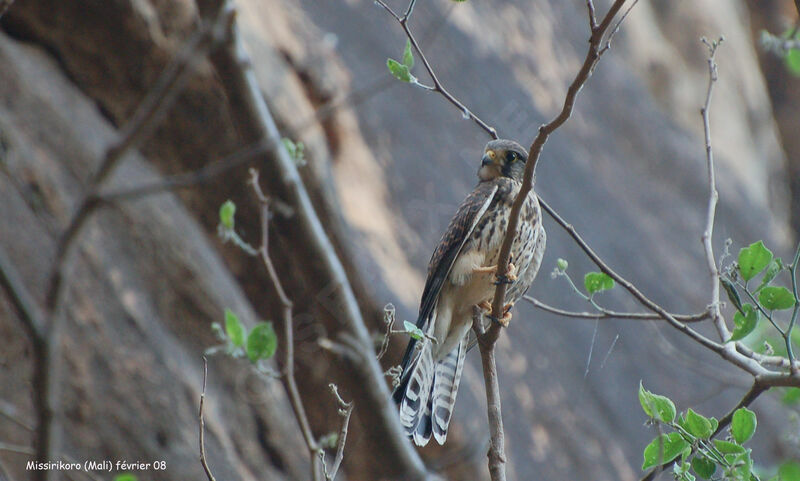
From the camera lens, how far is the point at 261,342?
2125 millimetres

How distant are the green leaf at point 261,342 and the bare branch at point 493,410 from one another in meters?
0.64

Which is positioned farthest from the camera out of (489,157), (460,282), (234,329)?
(489,157)

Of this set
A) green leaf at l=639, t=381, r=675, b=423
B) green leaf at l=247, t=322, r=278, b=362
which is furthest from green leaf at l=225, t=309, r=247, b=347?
green leaf at l=639, t=381, r=675, b=423

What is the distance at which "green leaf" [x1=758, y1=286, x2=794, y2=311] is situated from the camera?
Result: 2096 millimetres

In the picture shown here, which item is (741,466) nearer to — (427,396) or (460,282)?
(427,396)

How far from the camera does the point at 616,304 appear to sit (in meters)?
6.71

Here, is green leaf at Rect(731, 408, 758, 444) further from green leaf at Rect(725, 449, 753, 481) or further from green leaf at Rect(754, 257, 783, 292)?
green leaf at Rect(754, 257, 783, 292)

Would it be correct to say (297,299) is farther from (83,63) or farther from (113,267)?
(83,63)

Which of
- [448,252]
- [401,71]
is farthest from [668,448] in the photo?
[448,252]

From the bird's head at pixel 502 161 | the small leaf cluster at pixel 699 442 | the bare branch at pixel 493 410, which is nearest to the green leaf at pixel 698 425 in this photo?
the small leaf cluster at pixel 699 442

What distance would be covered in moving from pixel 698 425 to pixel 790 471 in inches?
10.4

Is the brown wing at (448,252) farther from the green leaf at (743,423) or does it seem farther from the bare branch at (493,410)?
the green leaf at (743,423)

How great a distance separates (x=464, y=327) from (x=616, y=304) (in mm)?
3483

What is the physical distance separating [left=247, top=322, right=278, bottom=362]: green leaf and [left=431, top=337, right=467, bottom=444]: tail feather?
126 centimetres
